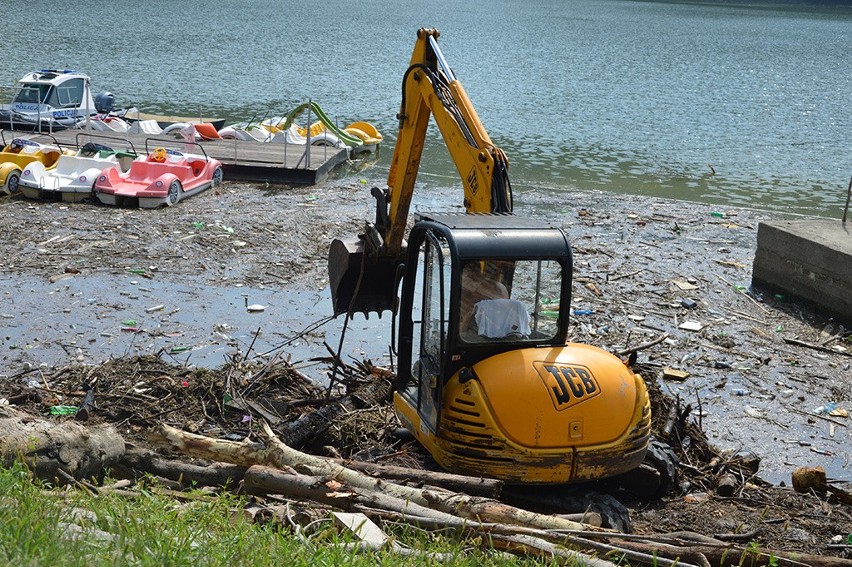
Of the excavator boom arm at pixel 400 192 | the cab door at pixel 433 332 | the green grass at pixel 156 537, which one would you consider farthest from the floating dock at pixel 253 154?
the green grass at pixel 156 537

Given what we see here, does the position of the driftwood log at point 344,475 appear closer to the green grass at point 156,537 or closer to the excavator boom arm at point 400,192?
the green grass at point 156,537

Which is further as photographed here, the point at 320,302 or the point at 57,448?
the point at 320,302

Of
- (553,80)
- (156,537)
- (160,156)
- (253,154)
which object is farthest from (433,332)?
(553,80)

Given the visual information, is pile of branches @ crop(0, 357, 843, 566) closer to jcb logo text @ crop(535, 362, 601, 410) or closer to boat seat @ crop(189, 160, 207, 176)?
jcb logo text @ crop(535, 362, 601, 410)

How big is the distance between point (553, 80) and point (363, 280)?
33634 millimetres

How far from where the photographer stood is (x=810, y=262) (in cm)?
1380

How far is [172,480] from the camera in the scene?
6.15 meters

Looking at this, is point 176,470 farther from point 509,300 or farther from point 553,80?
point 553,80

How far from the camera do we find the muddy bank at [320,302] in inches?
414

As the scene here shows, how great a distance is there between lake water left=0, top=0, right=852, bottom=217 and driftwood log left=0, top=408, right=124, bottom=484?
1542 centimetres

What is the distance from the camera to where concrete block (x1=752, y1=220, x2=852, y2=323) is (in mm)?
13242

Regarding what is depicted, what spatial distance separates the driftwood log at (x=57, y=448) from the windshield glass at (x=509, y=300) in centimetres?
247

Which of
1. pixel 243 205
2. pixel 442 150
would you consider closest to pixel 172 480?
pixel 243 205

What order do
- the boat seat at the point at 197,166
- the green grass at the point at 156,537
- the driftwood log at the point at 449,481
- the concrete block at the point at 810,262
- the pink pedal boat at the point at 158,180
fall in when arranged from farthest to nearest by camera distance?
the boat seat at the point at 197,166, the pink pedal boat at the point at 158,180, the concrete block at the point at 810,262, the driftwood log at the point at 449,481, the green grass at the point at 156,537
